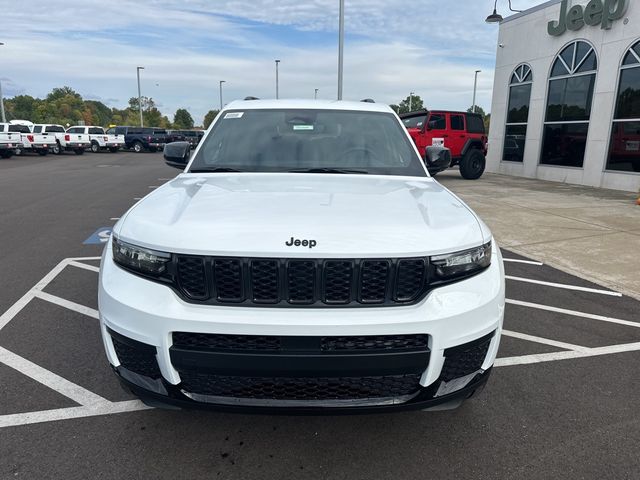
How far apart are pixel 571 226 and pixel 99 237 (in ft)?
26.0

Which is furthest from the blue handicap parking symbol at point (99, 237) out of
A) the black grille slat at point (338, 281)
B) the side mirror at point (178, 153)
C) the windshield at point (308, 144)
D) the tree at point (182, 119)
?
the tree at point (182, 119)

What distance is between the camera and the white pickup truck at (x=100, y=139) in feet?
109

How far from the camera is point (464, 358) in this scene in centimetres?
209

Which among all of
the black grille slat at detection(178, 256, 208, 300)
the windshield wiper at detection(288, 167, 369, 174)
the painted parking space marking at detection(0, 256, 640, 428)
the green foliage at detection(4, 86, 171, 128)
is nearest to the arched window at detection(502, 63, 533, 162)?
the painted parking space marking at detection(0, 256, 640, 428)

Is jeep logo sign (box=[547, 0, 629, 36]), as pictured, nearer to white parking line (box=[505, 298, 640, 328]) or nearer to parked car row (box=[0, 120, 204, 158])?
white parking line (box=[505, 298, 640, 328])

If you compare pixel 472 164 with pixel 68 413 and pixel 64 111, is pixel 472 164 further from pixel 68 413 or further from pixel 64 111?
pixel 64 111

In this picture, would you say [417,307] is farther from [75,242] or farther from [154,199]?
[75,242]

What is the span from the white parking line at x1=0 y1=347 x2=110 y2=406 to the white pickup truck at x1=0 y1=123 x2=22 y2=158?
2696 centimetres

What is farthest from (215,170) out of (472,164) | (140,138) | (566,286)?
(140,138)

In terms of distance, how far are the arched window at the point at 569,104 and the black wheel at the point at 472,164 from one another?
2455mm

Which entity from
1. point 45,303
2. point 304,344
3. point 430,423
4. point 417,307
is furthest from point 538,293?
point 45,303

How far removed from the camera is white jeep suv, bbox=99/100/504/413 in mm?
1920

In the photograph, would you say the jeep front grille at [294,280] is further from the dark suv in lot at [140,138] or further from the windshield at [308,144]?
the dark suv in lot at [140,138]

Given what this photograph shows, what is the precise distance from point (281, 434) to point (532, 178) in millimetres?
17814
